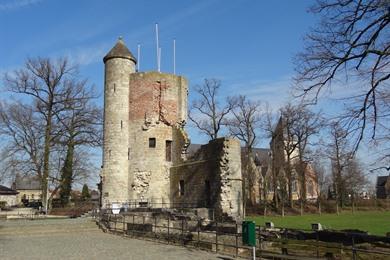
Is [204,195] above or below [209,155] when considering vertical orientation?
below

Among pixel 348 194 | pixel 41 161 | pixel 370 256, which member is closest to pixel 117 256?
pixel 370 256

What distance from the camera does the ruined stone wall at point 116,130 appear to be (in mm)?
32812

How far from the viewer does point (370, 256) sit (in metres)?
14.9

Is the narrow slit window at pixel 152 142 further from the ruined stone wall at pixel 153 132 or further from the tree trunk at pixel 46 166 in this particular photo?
the tree trunk at pixel 46 166

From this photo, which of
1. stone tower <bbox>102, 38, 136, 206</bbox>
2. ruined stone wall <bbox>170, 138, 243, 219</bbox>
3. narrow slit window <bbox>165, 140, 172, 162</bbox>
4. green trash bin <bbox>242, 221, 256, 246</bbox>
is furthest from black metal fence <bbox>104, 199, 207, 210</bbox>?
green trash bin <bbox>242, 221, 256, 246</bbox>

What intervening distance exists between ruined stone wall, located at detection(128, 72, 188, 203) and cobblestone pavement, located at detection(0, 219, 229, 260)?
33.6ft

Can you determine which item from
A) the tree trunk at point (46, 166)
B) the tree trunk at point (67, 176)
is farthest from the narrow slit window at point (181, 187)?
the tree trunk at point (67, 176)

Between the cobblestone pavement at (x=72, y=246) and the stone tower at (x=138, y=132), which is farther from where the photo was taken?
the stone tower at (x=138, y=132)

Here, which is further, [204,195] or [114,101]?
[114,101]

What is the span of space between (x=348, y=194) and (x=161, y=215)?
43395 millimetres

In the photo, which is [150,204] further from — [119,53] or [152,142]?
[119,53]

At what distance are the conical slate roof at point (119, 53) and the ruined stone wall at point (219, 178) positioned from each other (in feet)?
32.8

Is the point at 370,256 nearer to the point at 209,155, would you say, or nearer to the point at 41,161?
the point at 209,155

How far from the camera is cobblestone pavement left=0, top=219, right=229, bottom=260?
13648 mm
